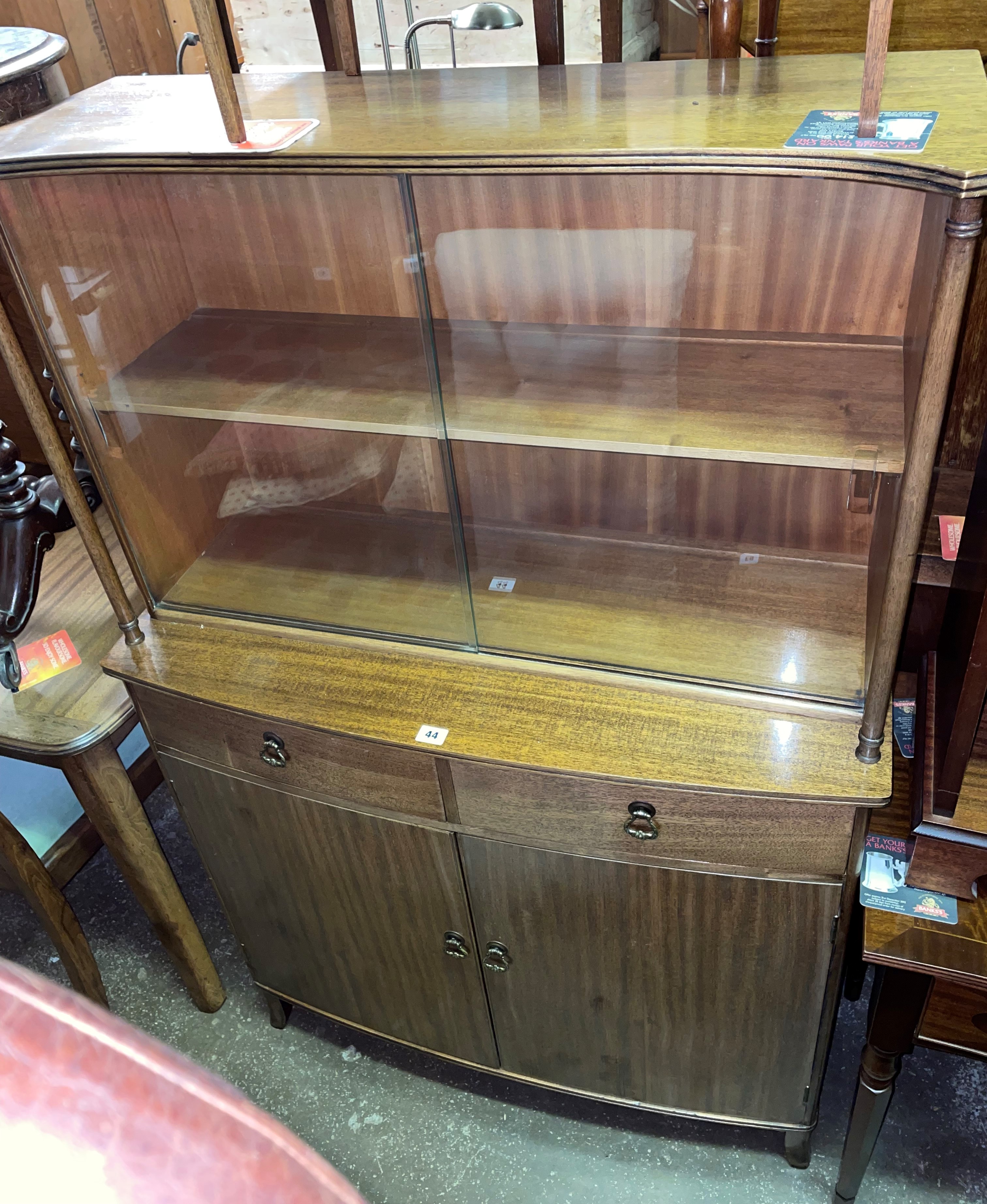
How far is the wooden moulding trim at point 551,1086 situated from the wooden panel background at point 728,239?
3.92ft

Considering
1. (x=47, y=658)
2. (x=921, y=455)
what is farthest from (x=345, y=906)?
(x=921, y=455)

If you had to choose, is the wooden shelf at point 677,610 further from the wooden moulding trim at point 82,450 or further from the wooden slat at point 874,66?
the wooden slat at point 874,66

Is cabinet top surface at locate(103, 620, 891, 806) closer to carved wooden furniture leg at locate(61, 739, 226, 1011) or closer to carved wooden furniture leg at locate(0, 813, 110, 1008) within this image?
carved wooden furniture leg at locate(61, 739, 226, 1011)

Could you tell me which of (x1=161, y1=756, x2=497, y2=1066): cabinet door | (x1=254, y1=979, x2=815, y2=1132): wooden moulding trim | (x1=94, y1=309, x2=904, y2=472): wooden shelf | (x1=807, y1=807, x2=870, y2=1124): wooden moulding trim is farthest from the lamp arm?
(x1=254, y1=979, x2=815, y2=1132): wooden moulding trim

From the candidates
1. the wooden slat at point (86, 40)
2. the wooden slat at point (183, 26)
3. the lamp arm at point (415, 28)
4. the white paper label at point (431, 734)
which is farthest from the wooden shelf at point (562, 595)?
the wooden slat at point (183, 26)

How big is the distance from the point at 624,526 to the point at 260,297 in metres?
0.58

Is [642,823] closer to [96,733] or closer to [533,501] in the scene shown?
[533,501]

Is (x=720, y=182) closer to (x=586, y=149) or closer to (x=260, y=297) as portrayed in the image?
(x=586, y=149)

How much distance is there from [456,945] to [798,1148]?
0.65 meters

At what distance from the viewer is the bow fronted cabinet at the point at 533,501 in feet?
3.45

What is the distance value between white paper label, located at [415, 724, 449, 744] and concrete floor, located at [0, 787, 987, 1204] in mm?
824

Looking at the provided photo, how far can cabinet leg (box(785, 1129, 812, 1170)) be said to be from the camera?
5.08 feet

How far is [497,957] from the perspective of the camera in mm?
1488

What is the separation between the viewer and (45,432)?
1267 millimetres
